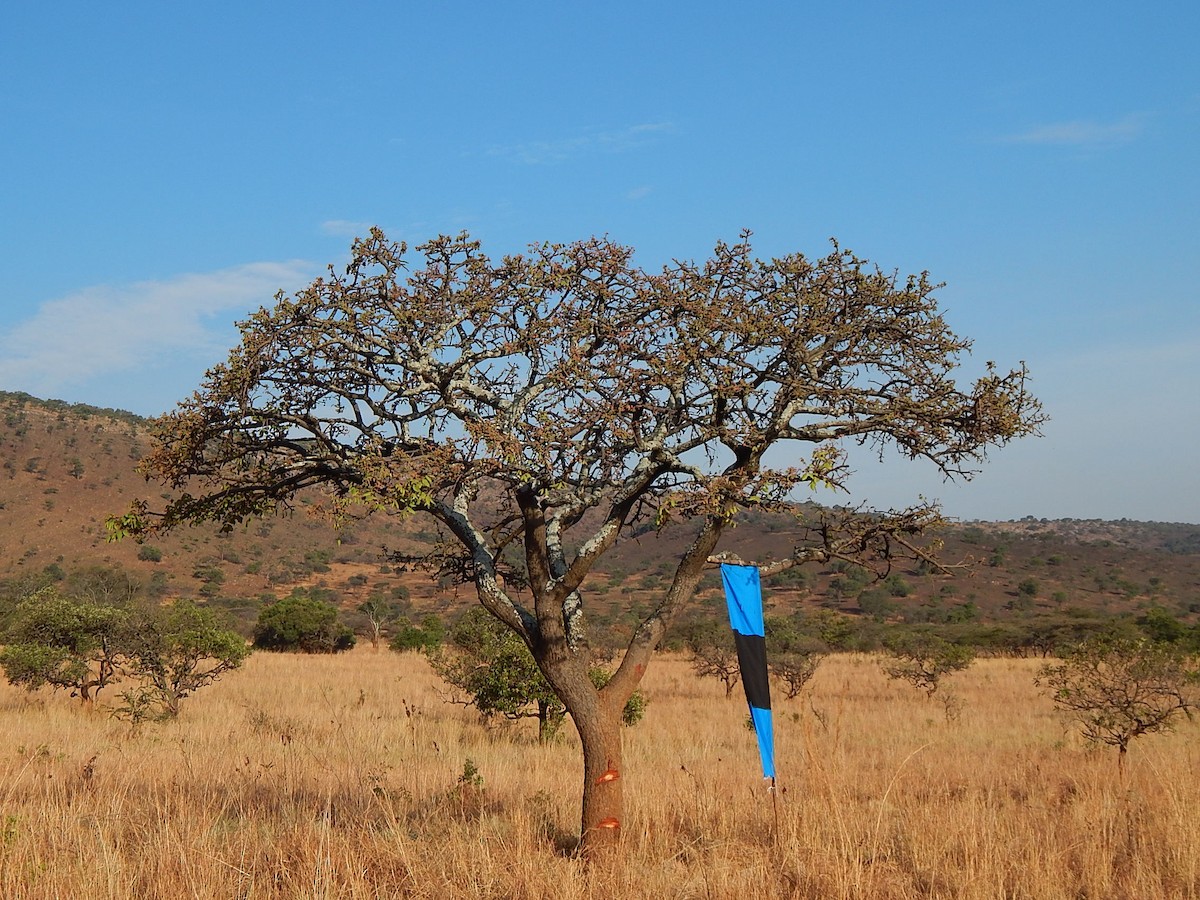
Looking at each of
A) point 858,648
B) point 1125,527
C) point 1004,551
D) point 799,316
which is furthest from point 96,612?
point 1125,527

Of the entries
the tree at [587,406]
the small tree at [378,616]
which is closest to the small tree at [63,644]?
the tree at [587,406]

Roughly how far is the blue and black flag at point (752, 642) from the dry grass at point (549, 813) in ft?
1.28

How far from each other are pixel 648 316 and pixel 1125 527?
550 feet

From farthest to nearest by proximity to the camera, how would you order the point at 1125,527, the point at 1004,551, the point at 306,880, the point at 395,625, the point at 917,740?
the point at 1125,527, the point at 1004,551, the point at 395,625, the point at 917,740, the point at 306,880

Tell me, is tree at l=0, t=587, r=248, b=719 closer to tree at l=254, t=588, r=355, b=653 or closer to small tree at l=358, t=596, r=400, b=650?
tree at l=254, t=588, r=355, b=653

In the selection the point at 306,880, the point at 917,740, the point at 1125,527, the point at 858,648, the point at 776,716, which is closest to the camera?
the point at 306,880

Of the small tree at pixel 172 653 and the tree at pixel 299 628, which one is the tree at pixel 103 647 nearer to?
→ the small tree at pixel 172 653

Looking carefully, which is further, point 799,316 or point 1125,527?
point 1125,527

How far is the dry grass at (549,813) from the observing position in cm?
675

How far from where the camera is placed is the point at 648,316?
25.6 feet

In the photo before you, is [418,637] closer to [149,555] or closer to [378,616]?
[378,616]

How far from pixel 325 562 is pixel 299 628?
128 feet

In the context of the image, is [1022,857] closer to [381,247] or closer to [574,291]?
[574,291]

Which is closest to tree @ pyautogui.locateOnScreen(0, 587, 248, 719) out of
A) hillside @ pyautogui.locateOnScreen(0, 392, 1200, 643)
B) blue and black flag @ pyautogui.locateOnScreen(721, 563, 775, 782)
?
blue and black flag @ pyautogui.locateOnScreen(721, 563, 775, 782)
